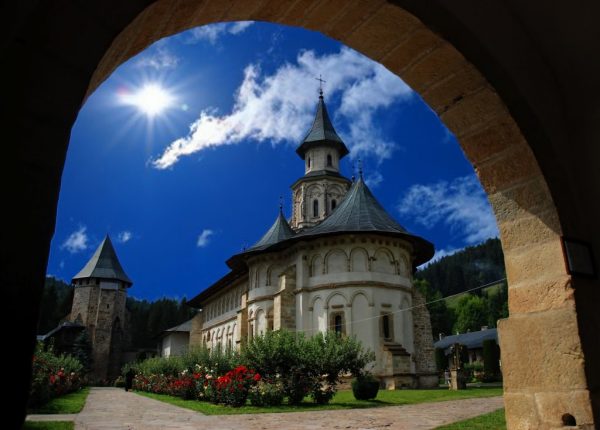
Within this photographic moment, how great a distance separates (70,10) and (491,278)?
360 ft

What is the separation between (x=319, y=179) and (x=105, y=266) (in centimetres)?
2959

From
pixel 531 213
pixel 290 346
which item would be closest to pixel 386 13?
pixel 531 213

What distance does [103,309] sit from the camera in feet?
174

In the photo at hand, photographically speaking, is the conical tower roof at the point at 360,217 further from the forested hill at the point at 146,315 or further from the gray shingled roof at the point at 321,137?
the forested hill at the point at 146,315

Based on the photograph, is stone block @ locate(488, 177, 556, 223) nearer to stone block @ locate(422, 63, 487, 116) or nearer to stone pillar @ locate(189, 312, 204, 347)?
stone block @ locate(422, 63, 487, 116)

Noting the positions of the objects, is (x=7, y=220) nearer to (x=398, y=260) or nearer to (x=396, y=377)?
(x=396, y=377)

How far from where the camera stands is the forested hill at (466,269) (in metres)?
100

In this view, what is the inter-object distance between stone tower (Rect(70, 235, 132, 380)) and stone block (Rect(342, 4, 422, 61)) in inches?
2199

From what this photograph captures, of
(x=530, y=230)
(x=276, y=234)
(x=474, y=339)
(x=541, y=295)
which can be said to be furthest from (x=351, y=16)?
(x=474, y=339)

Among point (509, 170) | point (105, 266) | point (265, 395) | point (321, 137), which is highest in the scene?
point (321, 137)

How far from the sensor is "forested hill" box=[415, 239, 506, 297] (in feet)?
329

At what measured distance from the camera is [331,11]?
9.46ft

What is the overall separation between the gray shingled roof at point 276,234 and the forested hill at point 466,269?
2577 inches

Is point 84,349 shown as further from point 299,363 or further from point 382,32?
point 382,32
